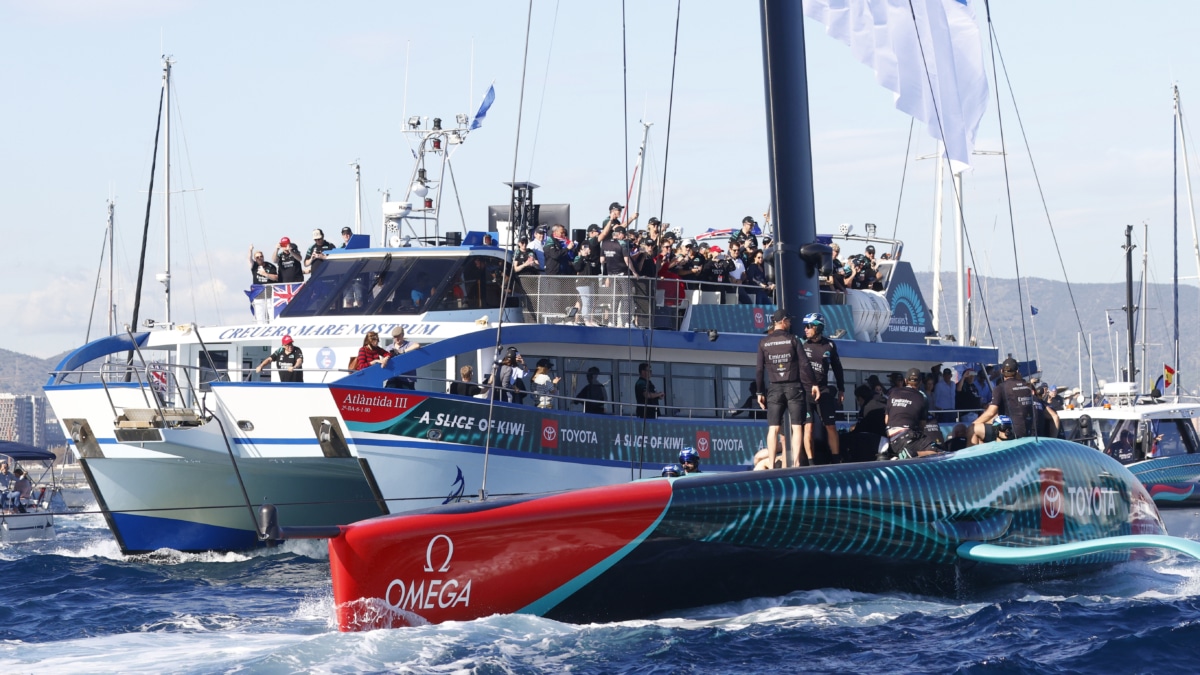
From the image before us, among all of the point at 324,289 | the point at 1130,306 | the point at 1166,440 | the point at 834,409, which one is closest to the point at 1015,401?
the point at 834,409

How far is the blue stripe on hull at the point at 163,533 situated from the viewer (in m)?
18.8

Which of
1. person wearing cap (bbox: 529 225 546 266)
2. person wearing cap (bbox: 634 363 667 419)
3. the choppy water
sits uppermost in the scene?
person wearing cap (bbox: 529 225 546 266)

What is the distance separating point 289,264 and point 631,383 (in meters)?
5.65

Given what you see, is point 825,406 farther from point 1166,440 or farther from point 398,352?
point 1166,440

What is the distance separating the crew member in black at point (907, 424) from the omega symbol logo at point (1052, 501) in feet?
3.38

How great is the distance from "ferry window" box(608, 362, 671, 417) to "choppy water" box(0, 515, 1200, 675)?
21.5 feet

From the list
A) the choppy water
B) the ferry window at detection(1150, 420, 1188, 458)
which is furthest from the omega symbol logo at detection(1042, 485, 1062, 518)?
the ferry window at detection(1150, 420, 1188, 458)

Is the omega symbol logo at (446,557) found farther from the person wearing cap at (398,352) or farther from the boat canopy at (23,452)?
the boat canopy at (23,452)

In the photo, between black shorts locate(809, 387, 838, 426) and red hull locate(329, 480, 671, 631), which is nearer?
red hull locate(329, 480, 671, 631)

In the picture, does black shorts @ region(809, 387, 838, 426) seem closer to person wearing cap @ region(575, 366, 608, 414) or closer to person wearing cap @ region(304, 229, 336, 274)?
person wearing cap @ region(575, 366, 608, 414)

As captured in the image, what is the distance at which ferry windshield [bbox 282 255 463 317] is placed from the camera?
19.2 metres

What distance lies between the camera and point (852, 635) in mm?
10039

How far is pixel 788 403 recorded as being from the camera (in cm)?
1210

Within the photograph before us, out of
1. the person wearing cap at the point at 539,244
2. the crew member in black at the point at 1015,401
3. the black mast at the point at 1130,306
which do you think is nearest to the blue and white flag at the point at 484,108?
the person wearing cap at the point at 539,244
